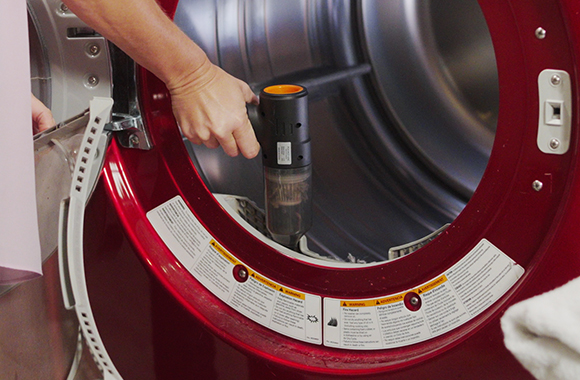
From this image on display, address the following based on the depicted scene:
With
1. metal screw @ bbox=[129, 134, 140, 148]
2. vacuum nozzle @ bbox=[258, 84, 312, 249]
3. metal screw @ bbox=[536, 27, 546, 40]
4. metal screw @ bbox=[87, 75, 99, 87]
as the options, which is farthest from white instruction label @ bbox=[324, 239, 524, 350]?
metal screw @ bbox=[87, 75, 99, 87]

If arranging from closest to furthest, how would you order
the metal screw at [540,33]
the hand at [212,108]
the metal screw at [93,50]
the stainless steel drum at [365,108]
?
the metal screw at [540,33]
the hand at [212,108]
the metal screw at [93,50]
the stainless steel drum at [365,108]

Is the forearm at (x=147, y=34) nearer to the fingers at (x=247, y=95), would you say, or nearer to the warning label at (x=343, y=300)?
the fingers at (x=247, y=95)

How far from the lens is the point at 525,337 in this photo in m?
0.60

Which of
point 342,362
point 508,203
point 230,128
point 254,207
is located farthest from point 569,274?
point 254,207

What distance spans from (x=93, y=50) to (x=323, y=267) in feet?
1.86

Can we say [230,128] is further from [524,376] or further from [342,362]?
[524,376]

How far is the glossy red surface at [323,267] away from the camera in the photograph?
2.39 feet

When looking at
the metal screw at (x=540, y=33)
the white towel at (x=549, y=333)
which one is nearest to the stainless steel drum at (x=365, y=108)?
the metal screw at (x=540, y=33)

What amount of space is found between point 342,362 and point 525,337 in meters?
0.44

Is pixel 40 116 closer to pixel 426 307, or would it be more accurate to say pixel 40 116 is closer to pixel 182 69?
pixel 182 69

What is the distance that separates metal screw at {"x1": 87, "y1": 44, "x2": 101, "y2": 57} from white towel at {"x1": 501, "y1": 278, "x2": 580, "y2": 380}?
0.80 metres

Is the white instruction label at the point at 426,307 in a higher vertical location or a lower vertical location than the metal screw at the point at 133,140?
lower

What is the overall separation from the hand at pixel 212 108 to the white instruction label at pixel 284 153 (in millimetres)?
58

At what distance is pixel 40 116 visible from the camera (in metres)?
1.05
